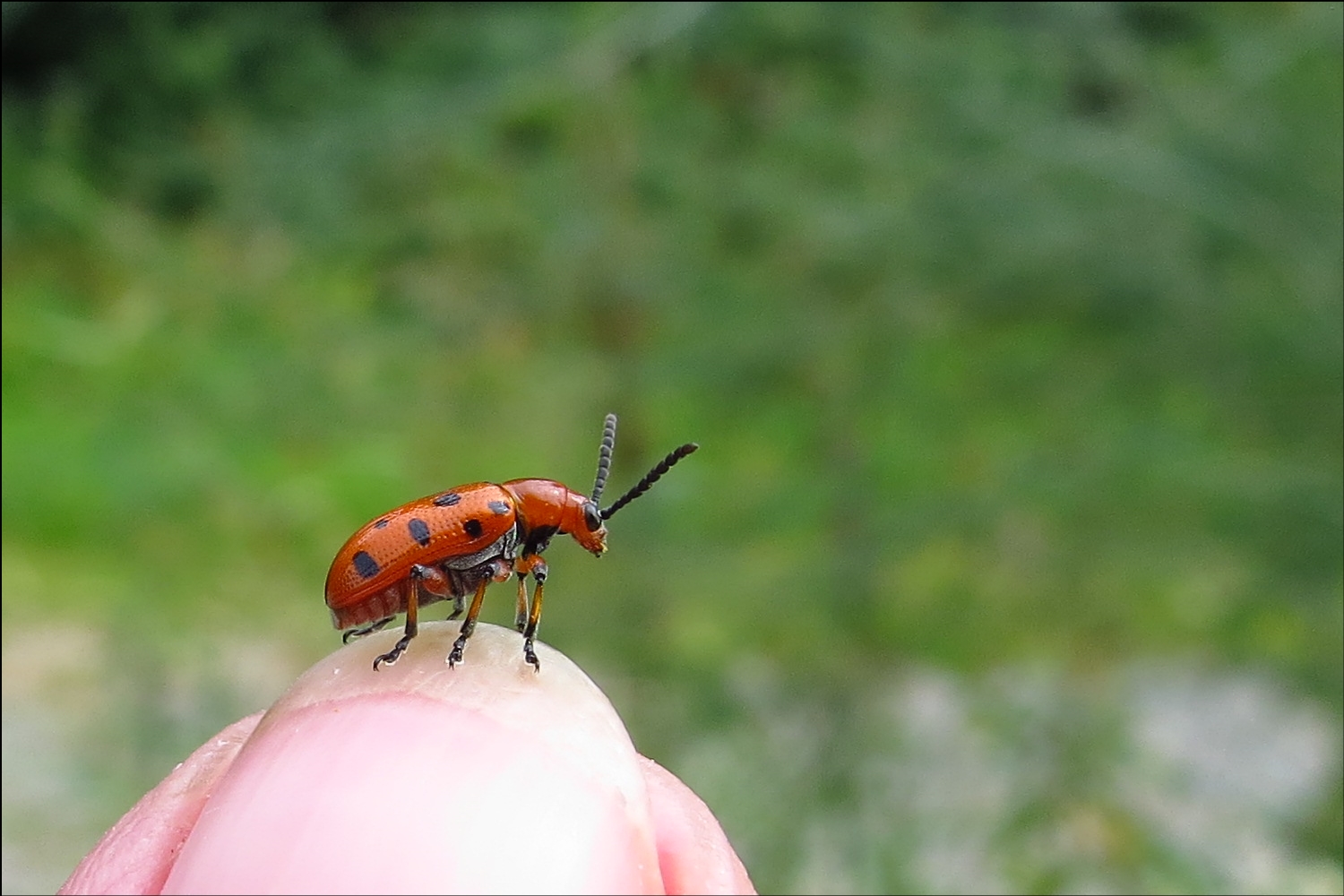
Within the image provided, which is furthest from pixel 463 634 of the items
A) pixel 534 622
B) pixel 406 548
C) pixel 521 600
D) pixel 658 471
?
pixel 658 471

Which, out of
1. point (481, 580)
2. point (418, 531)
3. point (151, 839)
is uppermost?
point (418, 531)

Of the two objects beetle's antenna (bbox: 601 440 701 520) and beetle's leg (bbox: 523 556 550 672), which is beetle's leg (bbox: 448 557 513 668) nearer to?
beetle's leg (bbox: 523 556 550 672)

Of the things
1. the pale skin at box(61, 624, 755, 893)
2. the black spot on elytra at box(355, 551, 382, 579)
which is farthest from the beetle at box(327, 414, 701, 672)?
the pale skin at box(61, 624, 755, 893)

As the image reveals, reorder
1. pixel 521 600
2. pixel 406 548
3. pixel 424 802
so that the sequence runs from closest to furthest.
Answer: pixel 424 802 → pixel 406 548 → pixel 521 600

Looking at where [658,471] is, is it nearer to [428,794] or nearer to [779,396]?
[428,794]

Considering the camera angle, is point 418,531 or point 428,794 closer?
A: point 428,794

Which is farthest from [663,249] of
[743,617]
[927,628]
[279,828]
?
[279,828]
